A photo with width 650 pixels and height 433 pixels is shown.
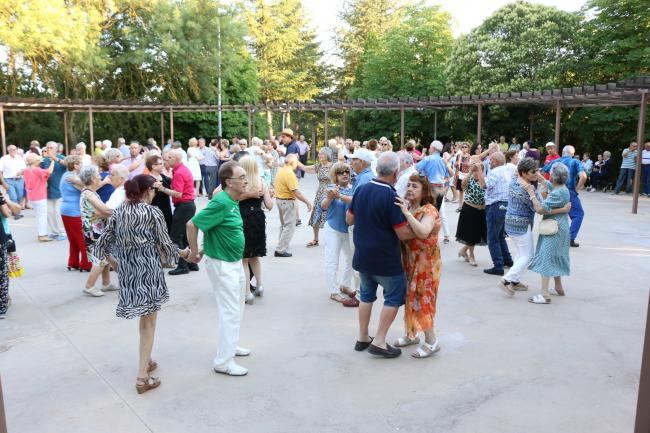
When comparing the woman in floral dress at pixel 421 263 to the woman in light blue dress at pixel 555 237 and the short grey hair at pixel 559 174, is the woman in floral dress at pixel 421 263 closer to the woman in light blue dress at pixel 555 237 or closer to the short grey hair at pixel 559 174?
the woman in light blue dress at pixel 555 237

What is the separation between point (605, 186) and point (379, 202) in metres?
17.9

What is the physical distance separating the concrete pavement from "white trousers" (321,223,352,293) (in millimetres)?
270

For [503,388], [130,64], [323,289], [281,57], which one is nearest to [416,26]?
[281,57]

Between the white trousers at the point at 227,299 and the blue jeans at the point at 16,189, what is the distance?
10.2 metres

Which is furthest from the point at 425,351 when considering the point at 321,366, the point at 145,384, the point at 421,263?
the point at 145,384

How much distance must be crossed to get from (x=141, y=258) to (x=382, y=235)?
71.4 inches

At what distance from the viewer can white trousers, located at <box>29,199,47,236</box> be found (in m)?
9.81

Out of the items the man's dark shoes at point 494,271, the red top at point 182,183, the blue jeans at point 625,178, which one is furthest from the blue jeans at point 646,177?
the red top at point 182,183

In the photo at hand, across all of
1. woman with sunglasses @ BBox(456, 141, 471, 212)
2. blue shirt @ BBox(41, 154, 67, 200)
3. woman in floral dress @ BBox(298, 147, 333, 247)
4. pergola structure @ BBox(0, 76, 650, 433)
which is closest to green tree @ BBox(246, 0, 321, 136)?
pergola structure @ BBox(0, 76, 650, 433)

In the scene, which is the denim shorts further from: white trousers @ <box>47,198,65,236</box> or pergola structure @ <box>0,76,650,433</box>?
pergola structure @ <box>0,76,650,433</box>

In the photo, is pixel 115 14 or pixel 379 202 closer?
pixel 379 202

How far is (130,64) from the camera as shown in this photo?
2722 centimetres

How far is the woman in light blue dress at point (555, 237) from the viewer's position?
19.9 feet

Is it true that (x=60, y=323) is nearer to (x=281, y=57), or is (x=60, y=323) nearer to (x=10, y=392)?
(x=10, y=392)
